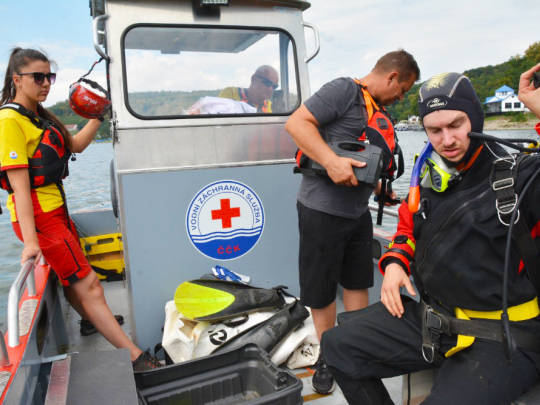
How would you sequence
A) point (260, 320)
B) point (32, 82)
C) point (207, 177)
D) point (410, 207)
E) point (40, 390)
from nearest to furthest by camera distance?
point (410, 207)
point (40, 390)
point (32, 82)
point (260, 320)
point (207, 177)

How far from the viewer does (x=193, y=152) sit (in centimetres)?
273

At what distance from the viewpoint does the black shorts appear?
2.24 m

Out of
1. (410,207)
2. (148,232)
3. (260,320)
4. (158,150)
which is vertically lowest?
(260,320)

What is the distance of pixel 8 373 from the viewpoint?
140 cm

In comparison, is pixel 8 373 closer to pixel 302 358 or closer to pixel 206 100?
pixel 302 358

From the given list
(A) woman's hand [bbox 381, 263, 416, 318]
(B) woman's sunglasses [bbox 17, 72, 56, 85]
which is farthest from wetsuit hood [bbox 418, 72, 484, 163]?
(B) woman's sunglasses [bbox 17, 72, 56, 85]

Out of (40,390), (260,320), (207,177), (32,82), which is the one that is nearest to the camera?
(40,390)

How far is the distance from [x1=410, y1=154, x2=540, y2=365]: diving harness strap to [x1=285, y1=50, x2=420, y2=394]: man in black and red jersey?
2.39 feet

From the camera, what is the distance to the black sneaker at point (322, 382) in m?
2.33

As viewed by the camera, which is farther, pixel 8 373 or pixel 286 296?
pixel 286 296

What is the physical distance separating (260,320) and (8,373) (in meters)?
1.38

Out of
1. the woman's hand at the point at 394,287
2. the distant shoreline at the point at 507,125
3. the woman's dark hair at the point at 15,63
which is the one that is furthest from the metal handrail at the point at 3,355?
the distant shoreline at the point at 507,125

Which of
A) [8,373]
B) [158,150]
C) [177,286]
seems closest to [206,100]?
[158,150]

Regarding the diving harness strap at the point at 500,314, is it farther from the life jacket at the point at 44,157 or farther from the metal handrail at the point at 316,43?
the life jacket at the point at 44,157
